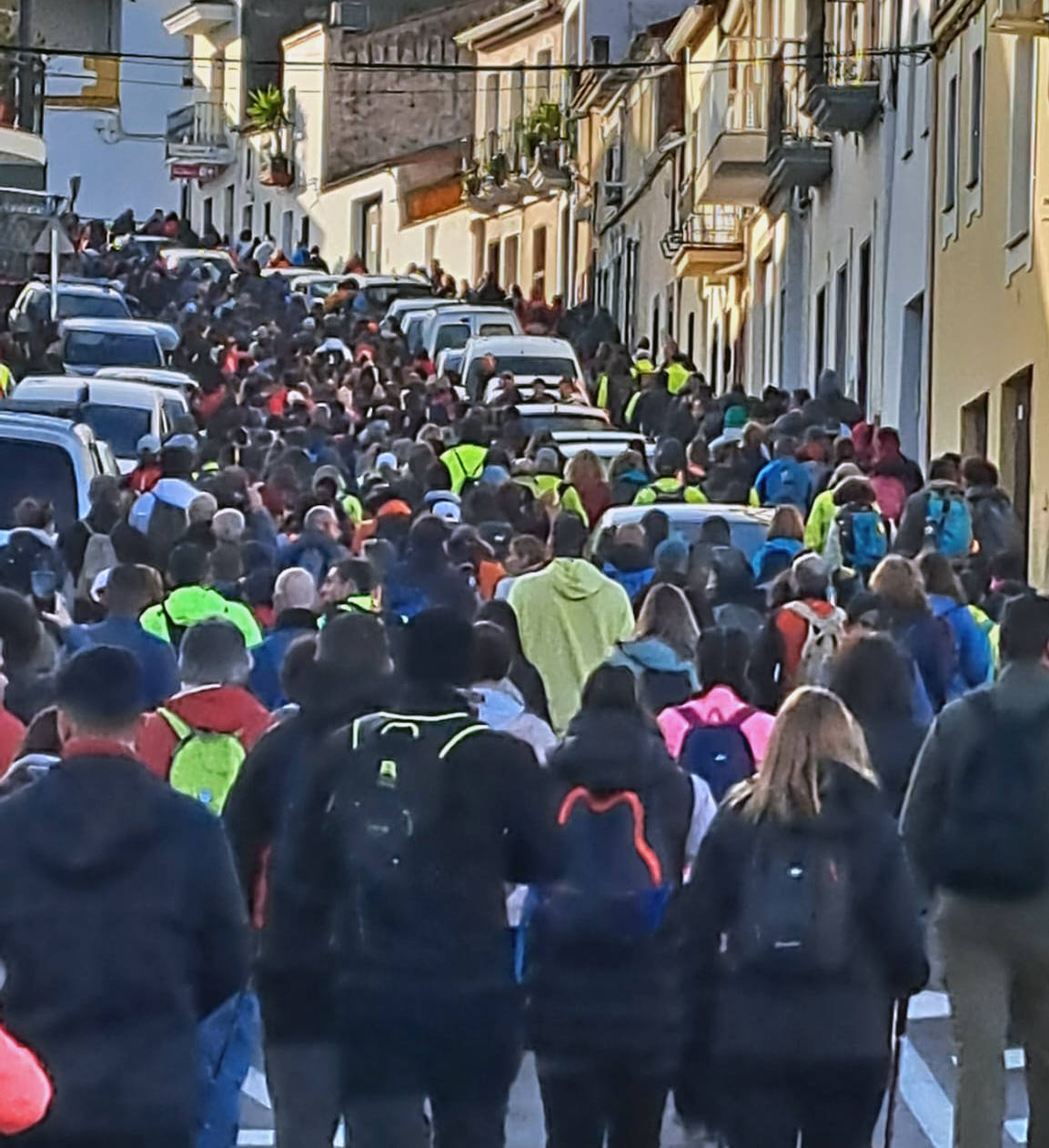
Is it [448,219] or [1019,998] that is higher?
[448,219]

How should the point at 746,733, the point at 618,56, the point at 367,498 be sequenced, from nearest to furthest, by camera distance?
the point at 746,733, the point at 367,498, the point at 618,56

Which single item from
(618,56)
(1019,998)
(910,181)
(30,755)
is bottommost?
(1019,998)

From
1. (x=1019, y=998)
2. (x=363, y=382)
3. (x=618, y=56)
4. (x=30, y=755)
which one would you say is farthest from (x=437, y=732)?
(x=618, y=56)

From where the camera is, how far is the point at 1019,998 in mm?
8992

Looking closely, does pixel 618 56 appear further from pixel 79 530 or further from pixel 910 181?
pixel 79 530

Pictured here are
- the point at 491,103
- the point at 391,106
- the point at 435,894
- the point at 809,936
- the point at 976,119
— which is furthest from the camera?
the point at 391,106

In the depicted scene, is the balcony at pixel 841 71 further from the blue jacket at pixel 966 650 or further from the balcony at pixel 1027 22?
the blue jacket at pixel 966 650

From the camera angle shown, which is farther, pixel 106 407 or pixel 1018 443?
pixel 1018 443

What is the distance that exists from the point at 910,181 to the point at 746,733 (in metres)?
22.0

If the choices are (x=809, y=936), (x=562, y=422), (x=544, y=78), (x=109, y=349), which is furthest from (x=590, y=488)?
(x=544, y=78)

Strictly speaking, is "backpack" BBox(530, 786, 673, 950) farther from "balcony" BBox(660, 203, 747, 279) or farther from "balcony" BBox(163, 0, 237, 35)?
"balcony" BBox(163, 0, 237, 35)

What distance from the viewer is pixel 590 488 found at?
1945 centimetres

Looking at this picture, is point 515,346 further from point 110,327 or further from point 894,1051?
point 894,1051

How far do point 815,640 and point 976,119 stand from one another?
16.0 meters
